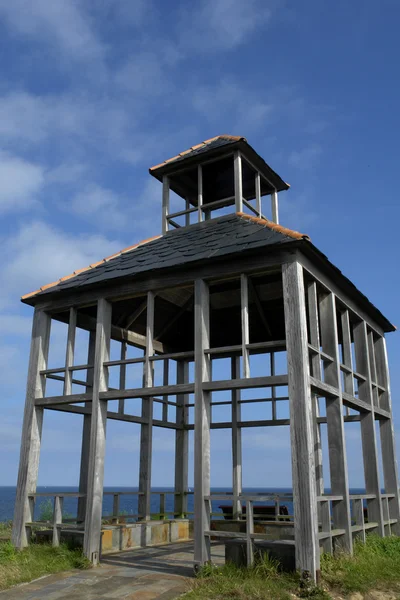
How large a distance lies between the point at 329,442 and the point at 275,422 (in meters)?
4.24

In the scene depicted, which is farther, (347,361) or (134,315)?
(134,315)

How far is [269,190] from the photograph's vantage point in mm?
15781

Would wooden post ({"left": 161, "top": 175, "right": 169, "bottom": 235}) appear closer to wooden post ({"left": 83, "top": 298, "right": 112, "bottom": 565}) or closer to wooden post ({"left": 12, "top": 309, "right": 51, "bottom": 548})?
wooden post ({"left": 83, "top": 298, "right": 112, "bottom": 565})

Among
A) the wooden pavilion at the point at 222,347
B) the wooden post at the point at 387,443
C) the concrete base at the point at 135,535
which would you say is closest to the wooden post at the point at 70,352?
the wooden pavilion at the point at 222,347

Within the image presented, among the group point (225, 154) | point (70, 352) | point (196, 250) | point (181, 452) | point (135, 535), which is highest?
point (225, 154)

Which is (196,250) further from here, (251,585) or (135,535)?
(135,535)

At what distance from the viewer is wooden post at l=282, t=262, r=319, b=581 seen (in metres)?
8.70

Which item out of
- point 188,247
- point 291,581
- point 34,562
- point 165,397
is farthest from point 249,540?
point 165,397

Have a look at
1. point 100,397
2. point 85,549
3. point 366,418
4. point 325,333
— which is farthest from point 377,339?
point 85,549

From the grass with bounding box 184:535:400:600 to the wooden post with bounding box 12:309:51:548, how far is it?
4.44 meters

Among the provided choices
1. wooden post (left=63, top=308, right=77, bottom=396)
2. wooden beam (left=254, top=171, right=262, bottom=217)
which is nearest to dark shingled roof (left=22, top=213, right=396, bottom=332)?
wooden post (left=63, top=308, right=77, bottom=396)

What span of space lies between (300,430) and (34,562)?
5.38 meters

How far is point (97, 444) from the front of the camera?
11.3 metres

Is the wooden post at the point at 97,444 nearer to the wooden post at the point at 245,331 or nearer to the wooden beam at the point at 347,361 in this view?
the wooden post at the point at 245,331
